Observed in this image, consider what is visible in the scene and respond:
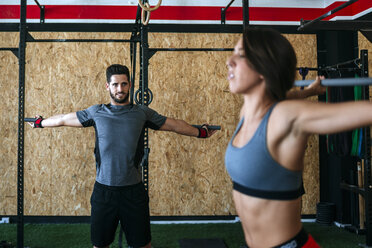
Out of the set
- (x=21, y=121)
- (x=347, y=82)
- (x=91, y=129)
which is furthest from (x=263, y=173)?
(x=91, y=129)

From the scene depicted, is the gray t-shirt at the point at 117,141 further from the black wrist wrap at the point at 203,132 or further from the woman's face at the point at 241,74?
the woman's face at the point at 241,74

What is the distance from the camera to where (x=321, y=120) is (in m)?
0.87

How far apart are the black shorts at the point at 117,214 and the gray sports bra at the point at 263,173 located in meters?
1.53

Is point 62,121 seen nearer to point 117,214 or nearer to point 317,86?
point 117,214

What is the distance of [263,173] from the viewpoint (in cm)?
98

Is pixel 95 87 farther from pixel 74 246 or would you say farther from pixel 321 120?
pixel 321 120

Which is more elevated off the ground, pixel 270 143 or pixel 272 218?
A: pixel 270 143

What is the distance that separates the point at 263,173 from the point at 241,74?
314mm

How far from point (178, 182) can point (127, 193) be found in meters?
1.98

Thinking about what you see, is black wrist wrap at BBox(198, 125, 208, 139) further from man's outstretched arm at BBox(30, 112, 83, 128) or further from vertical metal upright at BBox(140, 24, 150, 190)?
man's outstretched arm at BBox(30, 112, 83, 128)

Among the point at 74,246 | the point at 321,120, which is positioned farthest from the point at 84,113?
the point at 321,120

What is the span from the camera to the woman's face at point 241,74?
1028 millimetres

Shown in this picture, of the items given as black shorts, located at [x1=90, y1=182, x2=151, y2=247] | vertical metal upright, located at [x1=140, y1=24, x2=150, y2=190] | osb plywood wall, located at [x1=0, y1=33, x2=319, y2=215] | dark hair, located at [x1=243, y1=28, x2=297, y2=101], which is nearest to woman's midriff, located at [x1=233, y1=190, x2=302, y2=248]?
dark hair, located at [x1=243, y1=28, x2=297, y2=101]

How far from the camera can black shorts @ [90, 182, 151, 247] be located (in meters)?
2.39
